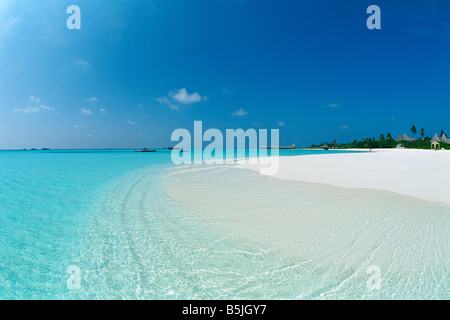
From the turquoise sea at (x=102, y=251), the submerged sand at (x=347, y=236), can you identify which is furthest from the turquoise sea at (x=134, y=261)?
the submerged sand at (x=347, y=236)

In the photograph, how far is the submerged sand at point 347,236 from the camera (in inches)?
108

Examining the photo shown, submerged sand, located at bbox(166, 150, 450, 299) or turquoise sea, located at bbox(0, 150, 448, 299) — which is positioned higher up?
submerged sand, located at bbox(166, 150, 450, 299)

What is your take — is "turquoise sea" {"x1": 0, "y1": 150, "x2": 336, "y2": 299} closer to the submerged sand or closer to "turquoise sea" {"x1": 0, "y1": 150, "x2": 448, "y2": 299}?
"turquoise sea" {"x1": 0, "y1": 150, "x2": 448, "y2": 299}

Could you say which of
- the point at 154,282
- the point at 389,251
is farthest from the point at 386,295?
the point at 154,282

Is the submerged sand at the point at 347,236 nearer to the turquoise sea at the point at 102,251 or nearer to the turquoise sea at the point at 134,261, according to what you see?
the turquoise sea at the point at 134,261

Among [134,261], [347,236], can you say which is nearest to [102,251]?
[134,261]

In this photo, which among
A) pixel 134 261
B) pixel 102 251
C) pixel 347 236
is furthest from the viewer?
pixel 347 236

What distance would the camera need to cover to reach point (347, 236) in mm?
4074

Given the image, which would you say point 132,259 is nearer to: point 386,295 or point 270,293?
point 270,293

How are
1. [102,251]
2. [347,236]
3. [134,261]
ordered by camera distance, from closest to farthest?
[134,261] < [102,251] < [347,236]

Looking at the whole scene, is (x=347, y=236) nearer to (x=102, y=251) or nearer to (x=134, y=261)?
(x=134, y=261)

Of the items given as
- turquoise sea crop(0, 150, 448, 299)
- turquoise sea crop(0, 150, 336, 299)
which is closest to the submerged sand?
turquoise sea crop(0, 150, 448, 299)

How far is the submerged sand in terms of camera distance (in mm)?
2752

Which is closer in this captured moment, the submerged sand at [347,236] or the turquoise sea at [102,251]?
the submerged sand at [347,236]
